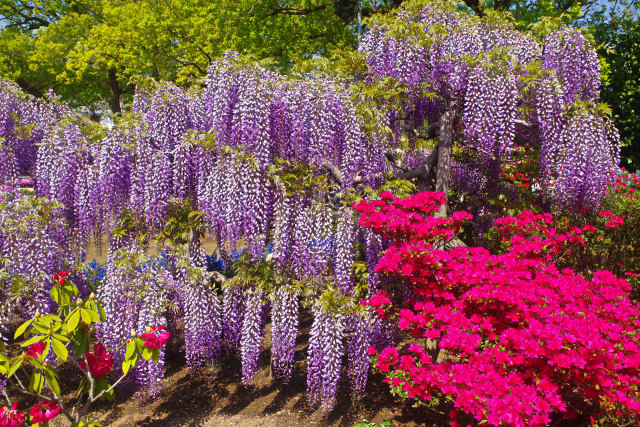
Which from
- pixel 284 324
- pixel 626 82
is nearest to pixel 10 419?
Answer: pixel 284 324

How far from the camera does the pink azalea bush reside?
3457 mm

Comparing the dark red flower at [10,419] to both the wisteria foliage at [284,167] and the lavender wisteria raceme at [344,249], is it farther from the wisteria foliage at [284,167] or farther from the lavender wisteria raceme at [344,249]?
the lavender wisteria raceme at [344,249]

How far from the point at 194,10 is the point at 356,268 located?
16.3 metres

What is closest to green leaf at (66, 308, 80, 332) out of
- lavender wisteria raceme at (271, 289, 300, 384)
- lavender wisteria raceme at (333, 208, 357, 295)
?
lavender wisteria raceme at (271, 289, 300, 384)

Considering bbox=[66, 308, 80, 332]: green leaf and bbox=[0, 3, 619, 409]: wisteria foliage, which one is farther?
bbox=[0, 3, 619, 409]: wisteria foliage

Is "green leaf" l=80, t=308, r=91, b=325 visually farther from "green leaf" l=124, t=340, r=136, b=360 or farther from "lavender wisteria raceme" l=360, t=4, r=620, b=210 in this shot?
"lavender wisteria raceme" l=360, t=4, r=620, b=210

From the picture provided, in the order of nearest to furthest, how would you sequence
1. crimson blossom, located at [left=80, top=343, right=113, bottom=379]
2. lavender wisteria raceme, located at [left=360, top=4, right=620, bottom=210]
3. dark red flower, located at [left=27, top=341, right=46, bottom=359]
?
dark red flower, located at [left=27, top=341, right=46, bottom=359] < crimson blossom, located at [left=80, top=343, right=113, bottom=379] < lavender wisteria raceme, located at [left=360, top=4, right=620, bottom=210]

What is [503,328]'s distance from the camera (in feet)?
14.4

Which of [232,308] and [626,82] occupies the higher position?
[626,82]

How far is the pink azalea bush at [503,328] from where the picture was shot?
346cm

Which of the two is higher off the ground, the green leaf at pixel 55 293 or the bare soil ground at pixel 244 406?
the green leaf at pixel 55 293

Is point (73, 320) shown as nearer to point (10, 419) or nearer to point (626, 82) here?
point (10, 419)

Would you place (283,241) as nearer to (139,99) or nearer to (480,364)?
(480,364)

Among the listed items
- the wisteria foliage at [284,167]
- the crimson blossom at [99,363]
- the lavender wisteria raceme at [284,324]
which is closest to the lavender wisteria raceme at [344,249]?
the wisteria foliage at [284,167]
